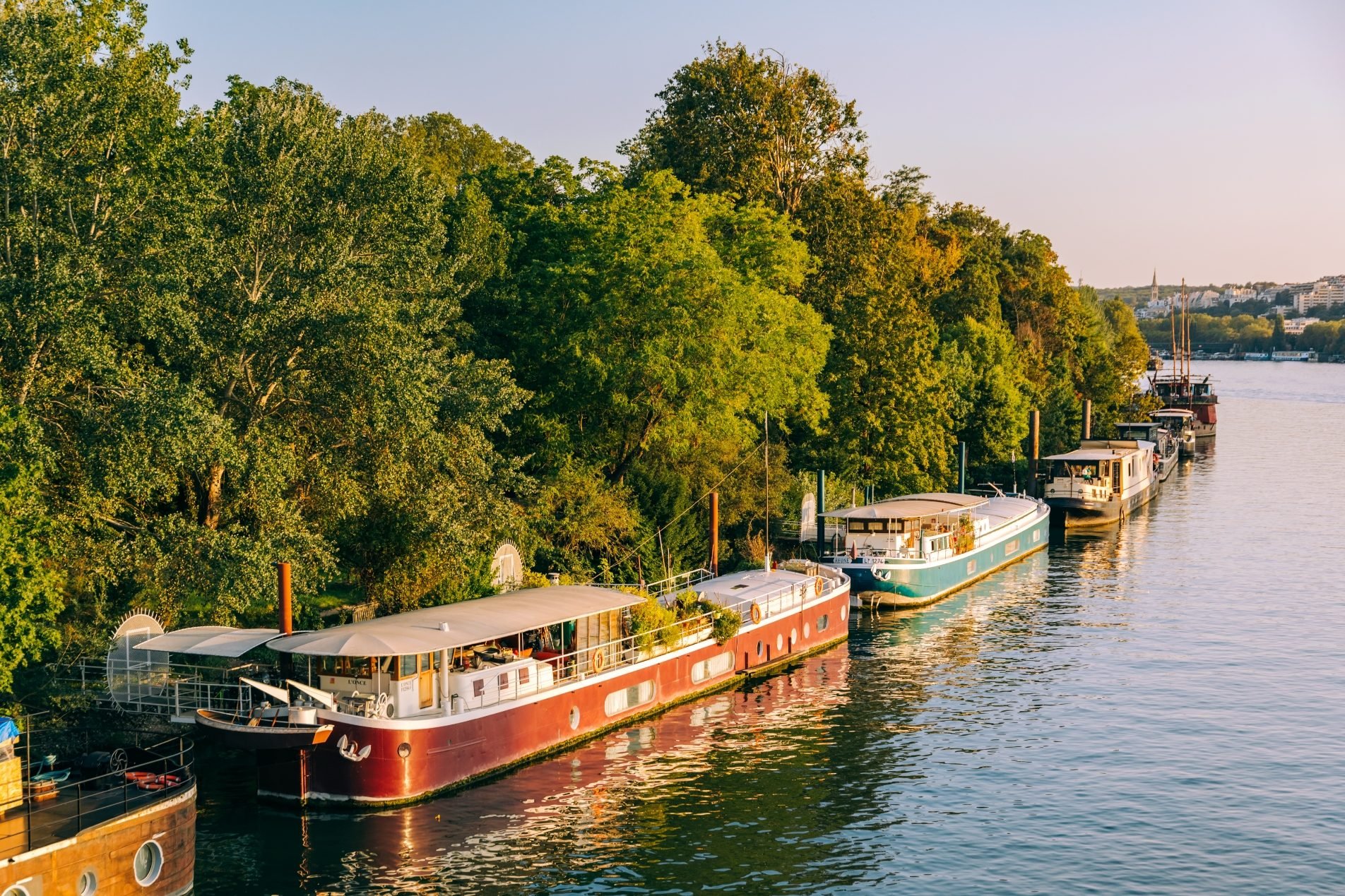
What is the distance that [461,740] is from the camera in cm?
4234

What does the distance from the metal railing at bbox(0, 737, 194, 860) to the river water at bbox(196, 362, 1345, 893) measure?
309 centimetres

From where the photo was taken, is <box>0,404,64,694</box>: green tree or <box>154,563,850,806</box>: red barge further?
<box>154,563,850,806</box>: red barge

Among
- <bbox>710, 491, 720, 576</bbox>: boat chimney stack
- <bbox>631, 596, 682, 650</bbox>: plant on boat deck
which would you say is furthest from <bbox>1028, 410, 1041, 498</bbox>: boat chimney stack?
<bbox>631, 596, 682, 650</bbox>: plant on boat deck

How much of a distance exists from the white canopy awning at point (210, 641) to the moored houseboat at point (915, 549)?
38.1m

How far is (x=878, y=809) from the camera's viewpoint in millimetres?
41969

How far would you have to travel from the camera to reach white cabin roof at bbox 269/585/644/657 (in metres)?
40.8

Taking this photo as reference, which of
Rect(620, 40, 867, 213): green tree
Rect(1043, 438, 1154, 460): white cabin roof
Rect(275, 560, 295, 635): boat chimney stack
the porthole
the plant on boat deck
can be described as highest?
Rect(620, 40, 867, 213): green tree

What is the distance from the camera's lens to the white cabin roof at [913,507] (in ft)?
253

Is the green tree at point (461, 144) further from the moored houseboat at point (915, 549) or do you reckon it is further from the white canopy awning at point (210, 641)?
the white canopy awning at point (210, 641)

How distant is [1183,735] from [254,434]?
35664 mm

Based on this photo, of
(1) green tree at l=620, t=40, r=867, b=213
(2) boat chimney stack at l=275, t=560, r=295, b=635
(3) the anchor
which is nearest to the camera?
(3) the anchor

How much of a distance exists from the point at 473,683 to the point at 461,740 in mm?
1974

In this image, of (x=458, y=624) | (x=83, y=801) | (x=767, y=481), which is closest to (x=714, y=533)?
(x=767, y=481)

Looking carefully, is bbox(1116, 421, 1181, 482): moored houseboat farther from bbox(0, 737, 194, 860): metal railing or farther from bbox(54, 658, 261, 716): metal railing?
bbox(0, 737, 194, 860): metal railing
